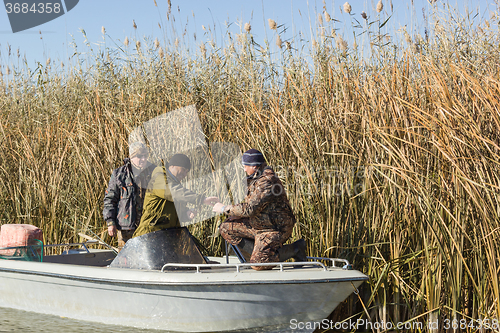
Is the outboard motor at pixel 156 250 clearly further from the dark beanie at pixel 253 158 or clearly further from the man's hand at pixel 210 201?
the dark beanie at pixel 253 158

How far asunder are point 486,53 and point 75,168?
507 cm

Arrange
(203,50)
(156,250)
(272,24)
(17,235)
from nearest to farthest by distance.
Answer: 1. (156,250)
2. (17,235)
3. (272,24)
4. (203,50)

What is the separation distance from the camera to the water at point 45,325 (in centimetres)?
465

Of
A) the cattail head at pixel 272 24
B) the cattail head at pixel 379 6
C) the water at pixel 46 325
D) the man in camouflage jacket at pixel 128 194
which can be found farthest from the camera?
the cattail head at pixel 272 24

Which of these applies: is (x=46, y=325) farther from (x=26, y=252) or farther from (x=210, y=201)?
(x=210, y=201)

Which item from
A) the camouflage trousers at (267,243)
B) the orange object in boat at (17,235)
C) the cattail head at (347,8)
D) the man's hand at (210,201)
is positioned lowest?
Answer: the camouflage trousers at (267,243)

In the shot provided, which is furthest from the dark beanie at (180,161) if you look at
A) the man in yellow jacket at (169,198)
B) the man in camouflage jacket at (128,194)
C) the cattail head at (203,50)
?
the cattail head at (203,50)

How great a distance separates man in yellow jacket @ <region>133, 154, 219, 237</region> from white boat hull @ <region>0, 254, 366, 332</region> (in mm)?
503

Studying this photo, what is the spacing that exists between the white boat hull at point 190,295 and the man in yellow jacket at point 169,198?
503 millimetres

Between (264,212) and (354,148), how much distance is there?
40.3 inches

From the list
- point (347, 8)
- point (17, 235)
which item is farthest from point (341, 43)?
point (17, 235)

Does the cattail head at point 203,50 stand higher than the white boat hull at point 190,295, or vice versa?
the cattail head at point 203,50

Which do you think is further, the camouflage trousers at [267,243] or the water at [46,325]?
the water at [46,325]

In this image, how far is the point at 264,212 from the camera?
13.9 feet
